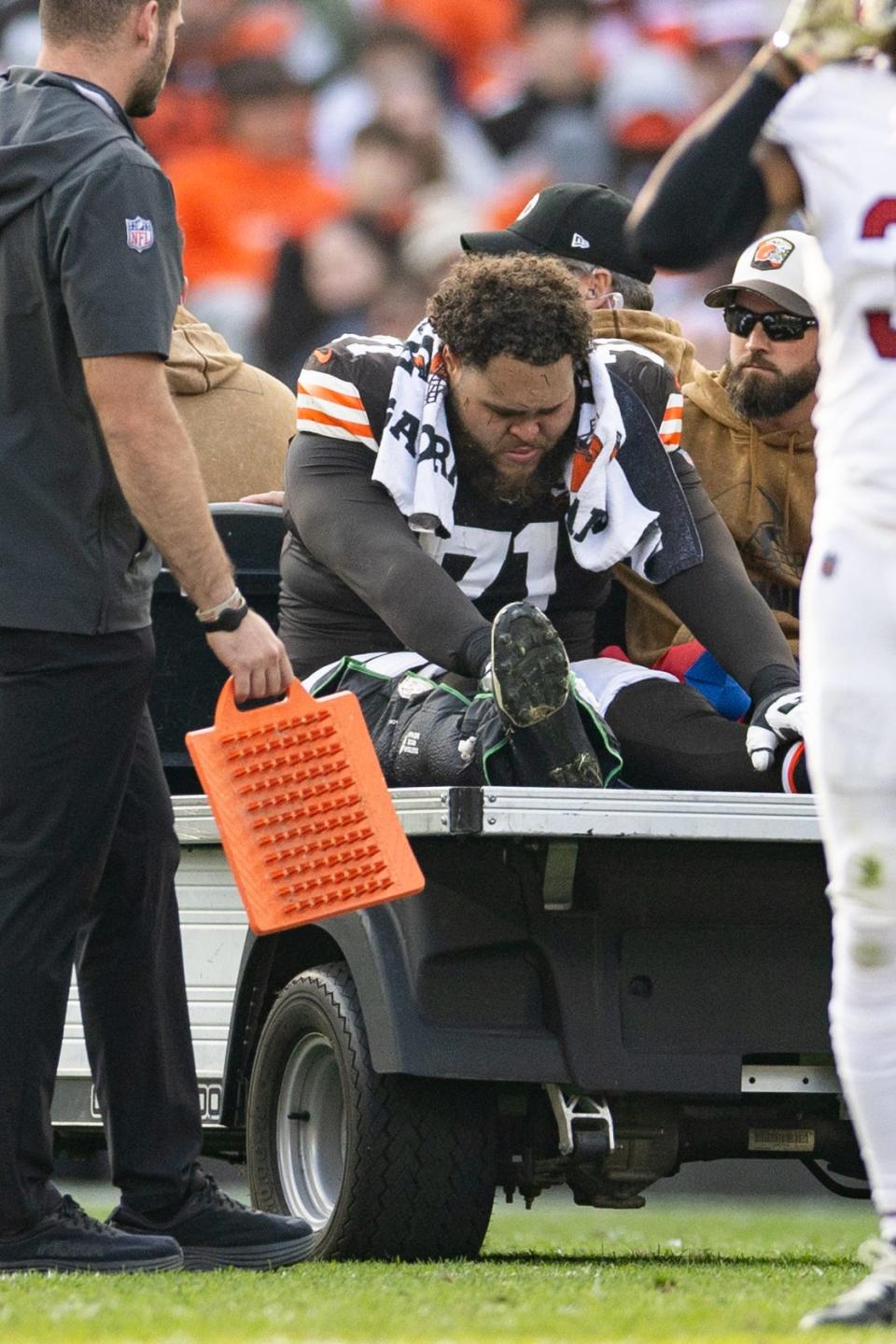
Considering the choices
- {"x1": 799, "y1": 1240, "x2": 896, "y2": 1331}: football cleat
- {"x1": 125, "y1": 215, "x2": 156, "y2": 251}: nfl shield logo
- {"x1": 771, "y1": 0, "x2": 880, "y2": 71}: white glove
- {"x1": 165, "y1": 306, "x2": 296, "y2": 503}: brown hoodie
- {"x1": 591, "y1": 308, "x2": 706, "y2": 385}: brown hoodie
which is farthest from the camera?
{"x1": 165, "y1": 306, "x2": 296, "y2": 503}: brown hoodie

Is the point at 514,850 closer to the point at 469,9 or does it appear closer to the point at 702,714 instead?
the point at 702,714

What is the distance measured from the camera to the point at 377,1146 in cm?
473

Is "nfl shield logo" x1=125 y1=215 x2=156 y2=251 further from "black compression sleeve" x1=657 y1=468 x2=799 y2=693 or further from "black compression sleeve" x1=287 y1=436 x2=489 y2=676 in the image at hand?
"black compression sleeve" x1=657 y1=468 x2=799 y2=693

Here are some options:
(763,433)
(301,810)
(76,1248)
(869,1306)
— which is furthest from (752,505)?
(869,1306)

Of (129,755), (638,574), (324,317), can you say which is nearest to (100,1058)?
(129,755)

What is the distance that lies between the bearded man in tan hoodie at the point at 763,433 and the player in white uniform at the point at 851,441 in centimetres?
272

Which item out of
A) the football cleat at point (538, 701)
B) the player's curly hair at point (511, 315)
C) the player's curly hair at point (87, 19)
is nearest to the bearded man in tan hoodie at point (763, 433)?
the player's curly hair at point (511, 315)

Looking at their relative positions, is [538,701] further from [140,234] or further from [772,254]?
[772,254]

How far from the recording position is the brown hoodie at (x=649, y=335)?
638cm

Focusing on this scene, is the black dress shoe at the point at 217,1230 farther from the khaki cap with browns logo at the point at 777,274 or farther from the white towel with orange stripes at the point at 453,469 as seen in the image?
the khaki cap with browns logo at the point at 777,274

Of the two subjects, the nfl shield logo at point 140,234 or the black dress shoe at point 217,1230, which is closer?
the nfl shield logo at point 140,234

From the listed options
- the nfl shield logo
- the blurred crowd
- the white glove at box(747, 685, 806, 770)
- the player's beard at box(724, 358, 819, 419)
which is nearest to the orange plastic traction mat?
the nfl shield logo

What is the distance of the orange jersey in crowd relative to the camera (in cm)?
1098

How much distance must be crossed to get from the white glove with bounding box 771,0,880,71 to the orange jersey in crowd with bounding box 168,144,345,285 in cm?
782
